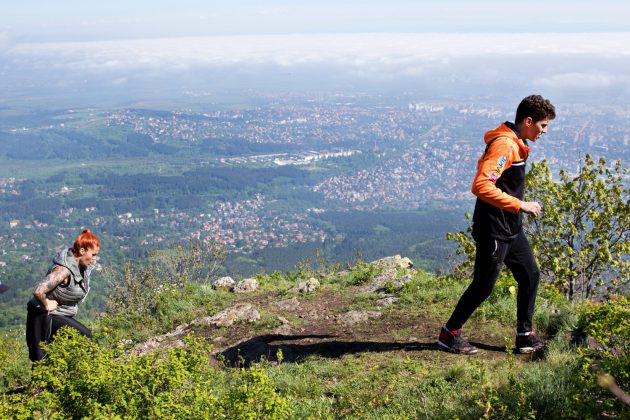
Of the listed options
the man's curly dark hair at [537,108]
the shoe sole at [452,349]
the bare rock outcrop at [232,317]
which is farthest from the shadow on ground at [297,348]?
the man's curly dark hair at [537,108]

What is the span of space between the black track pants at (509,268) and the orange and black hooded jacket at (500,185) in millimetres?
124

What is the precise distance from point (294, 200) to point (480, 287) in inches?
6770

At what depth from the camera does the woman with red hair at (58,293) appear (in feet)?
17.0

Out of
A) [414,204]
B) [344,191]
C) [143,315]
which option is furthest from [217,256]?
[344,191]

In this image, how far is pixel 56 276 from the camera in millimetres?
5176

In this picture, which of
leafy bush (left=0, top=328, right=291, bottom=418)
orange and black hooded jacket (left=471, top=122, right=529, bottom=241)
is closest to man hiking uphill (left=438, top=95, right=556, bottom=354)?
orange and black hooded jacket (left=471, top=122, right=529, bottom=241)

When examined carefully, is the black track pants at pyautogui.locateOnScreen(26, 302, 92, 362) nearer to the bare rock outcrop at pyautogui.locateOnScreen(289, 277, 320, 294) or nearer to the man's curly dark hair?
the bare rock outcrop at pyautogui.locateOnScreen(289, 277, 320, 294)

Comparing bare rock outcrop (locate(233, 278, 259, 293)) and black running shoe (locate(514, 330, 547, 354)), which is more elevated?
black running shoe (locate(514, 330, 547, 354))

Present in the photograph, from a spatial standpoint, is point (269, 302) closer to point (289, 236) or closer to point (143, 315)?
point (143, 315)

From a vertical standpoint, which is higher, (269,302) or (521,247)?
(521,247)

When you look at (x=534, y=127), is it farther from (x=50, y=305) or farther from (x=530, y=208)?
(x=50, y=305)

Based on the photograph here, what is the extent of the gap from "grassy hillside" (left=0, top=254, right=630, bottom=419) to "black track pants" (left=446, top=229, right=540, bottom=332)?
444mm

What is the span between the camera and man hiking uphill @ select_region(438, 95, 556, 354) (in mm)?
4727

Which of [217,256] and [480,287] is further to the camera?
[217,256]
